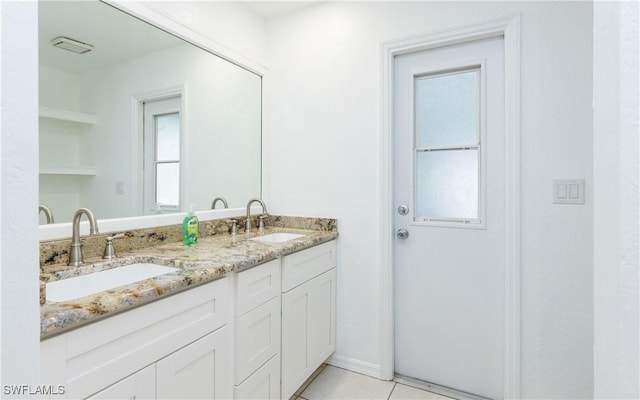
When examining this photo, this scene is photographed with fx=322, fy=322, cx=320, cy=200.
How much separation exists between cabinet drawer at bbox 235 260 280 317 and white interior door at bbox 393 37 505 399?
0.89m

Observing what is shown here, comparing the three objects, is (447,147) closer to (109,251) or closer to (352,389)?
(352,389)

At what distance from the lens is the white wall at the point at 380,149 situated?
1.62 meters

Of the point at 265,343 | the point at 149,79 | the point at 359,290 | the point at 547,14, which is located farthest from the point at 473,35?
the point at 265,343

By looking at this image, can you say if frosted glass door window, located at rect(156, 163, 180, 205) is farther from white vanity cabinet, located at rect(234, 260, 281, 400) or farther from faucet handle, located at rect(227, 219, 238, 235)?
white vanity cabinet, located at rect(234, 260, 281, 400)

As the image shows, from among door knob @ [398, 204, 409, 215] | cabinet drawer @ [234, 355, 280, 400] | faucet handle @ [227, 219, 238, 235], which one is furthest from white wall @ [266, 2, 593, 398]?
cabinet drawer @ [234, 355, 280, 400]

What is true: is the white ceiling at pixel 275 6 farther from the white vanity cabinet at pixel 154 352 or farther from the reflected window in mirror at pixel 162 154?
the white vanity cabinet at pixel 154 352

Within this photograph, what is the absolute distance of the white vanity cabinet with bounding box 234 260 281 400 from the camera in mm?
1349

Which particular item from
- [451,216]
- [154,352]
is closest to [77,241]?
[154,352]

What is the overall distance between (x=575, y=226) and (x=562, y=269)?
0.23 m

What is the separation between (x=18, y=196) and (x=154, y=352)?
2.62ft

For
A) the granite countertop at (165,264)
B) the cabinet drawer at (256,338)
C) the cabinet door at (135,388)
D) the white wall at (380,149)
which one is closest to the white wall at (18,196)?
the granite countertop at (165,264)

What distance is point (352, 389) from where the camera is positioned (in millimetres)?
1941

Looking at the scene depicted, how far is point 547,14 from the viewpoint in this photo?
166cm

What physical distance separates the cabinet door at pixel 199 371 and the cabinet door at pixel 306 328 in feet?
1.38
